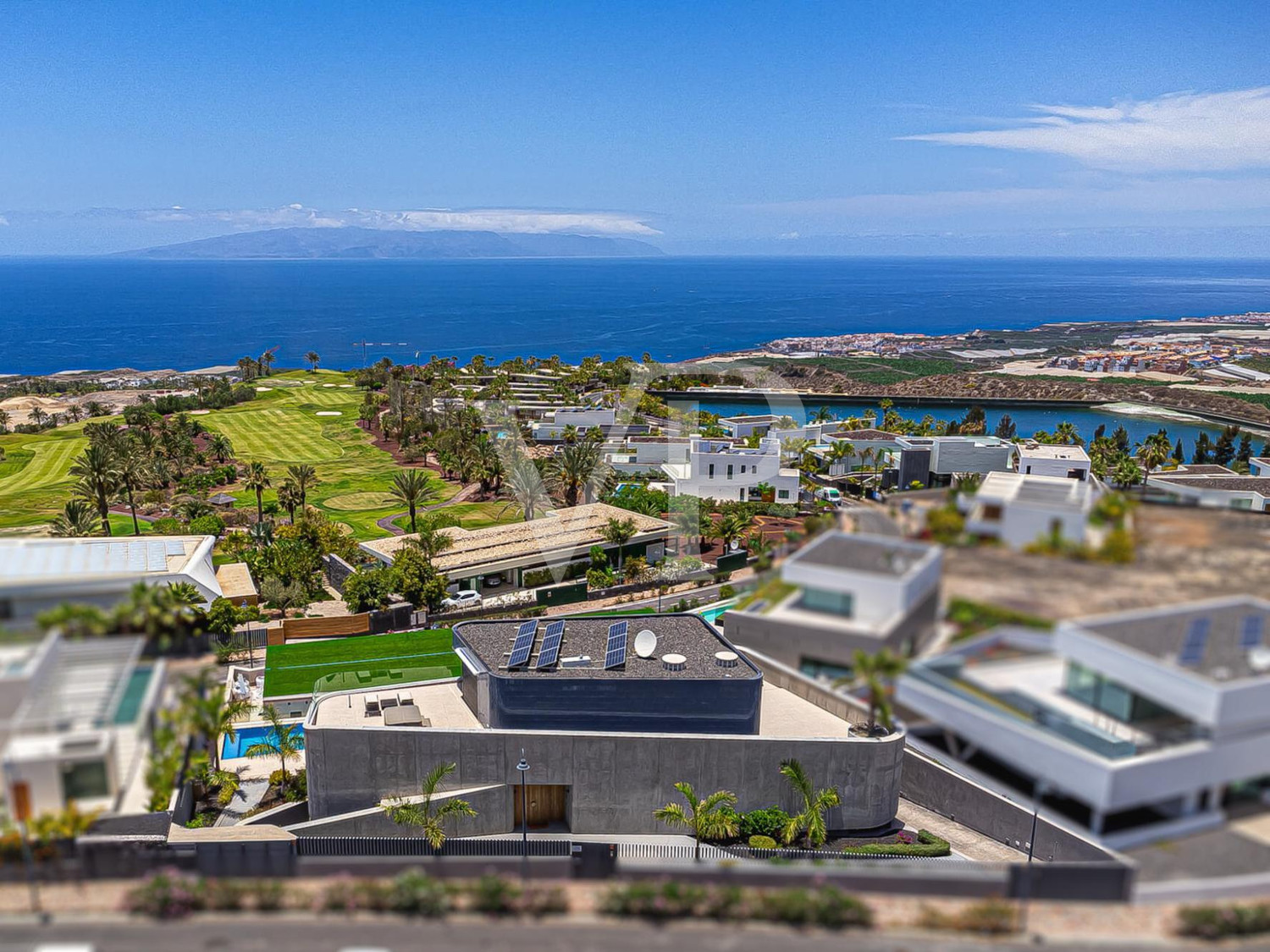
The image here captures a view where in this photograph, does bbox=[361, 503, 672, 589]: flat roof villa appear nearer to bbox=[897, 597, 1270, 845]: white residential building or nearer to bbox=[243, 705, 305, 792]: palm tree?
bbox=[243, 705, 305, 792]: palm tree

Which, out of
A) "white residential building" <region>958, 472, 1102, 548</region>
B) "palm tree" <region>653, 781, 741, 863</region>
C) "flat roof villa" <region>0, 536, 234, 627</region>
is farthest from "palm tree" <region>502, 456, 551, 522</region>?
"white residential building" <region>958, 472, 1102, 548</region>

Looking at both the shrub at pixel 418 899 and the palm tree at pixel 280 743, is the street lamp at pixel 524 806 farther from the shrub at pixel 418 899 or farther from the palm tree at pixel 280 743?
the shrub at pixel 418 899

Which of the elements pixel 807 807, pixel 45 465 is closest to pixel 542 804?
pixel 807 807

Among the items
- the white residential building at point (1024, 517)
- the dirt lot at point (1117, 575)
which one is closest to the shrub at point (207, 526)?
the white residential building at point (1024, 517)

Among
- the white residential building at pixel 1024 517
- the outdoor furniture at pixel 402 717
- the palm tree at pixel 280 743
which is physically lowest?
the palm tree at pixel 280 743

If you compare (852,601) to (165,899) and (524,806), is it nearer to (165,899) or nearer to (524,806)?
(165,899)

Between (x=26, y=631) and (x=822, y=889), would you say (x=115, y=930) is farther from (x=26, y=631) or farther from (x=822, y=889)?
(x=822, y=889)

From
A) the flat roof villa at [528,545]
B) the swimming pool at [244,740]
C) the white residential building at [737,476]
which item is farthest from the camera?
the white residential building at [737,476]
